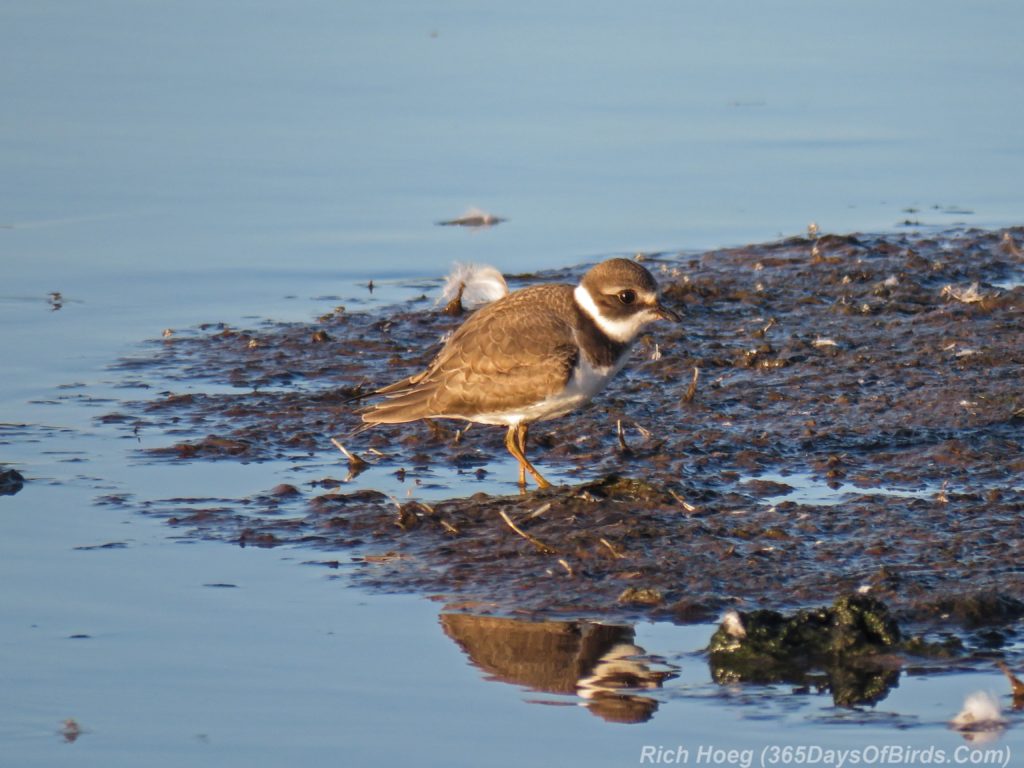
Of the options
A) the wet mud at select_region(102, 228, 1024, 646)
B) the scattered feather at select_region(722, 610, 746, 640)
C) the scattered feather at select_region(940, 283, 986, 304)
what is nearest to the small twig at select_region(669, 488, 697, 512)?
the wet mud at select_region(102, 228, 1024, 646)

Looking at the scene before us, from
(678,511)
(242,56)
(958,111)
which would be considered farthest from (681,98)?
(678,511)

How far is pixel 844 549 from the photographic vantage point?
21.6 feet

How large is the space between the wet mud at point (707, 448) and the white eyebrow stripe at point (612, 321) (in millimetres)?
625

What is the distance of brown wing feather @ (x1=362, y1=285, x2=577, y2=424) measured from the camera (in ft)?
24.0

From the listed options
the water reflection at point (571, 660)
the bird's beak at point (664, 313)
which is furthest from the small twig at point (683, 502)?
the water reflection at point (571, 660)

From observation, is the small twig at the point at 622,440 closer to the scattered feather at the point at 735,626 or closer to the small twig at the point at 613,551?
the small twig at the point at 613,551

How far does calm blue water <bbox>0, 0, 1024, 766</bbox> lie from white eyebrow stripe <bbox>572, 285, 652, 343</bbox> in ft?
5.39

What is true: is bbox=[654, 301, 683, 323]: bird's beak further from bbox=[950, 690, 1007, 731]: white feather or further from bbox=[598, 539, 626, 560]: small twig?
bbox=[950, 690, 1007, 731]: white feather

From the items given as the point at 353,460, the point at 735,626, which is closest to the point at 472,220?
the point at 353,460

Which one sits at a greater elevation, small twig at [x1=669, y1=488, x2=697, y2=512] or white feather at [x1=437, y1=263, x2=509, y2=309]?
white feather at [x1=437, y1=263, x2=509, y2=309]

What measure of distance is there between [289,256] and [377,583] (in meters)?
5.12

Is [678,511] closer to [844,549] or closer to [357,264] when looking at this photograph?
[844,549]

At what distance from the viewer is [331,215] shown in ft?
38.8

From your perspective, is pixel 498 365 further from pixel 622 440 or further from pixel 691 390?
pixel 691 390
